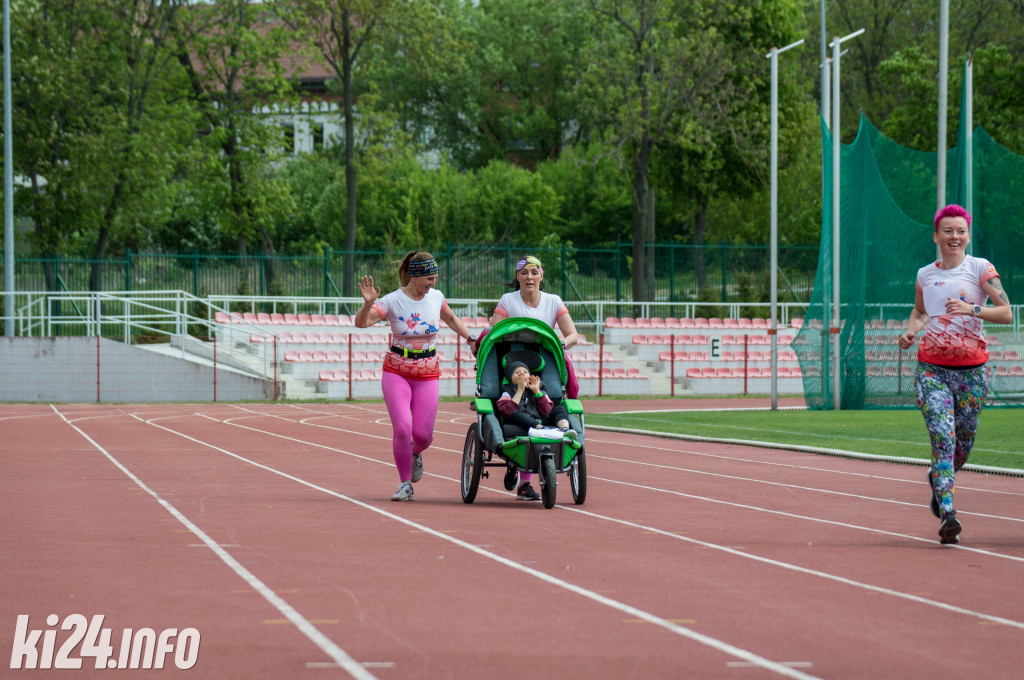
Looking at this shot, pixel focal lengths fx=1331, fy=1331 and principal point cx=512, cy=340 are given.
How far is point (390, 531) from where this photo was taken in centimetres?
913

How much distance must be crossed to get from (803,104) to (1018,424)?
34.0m

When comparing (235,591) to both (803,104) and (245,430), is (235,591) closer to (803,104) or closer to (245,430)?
(245,430)

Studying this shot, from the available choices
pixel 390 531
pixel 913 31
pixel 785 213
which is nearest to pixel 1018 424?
pixel 390 531

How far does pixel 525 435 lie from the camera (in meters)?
10.5

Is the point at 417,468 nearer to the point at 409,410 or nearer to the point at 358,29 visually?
the point at 409,410

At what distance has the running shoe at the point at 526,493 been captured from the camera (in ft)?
36.3

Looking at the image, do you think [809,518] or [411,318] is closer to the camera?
[809,518]

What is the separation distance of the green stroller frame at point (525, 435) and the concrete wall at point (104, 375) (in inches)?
856

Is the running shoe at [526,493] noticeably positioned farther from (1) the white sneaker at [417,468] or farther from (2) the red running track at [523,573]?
(1) the white sneaker at [417,468]

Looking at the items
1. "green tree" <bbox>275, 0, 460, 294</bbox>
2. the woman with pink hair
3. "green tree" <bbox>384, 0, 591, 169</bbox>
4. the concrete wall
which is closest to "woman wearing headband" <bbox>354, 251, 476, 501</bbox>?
the woman with pink hair

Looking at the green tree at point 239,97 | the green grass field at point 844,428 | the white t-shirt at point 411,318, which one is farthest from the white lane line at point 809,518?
the green tree at point 239,97

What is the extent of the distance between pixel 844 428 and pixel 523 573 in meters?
13.8

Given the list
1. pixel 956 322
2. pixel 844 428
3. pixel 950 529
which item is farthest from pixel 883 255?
pixel 950 529

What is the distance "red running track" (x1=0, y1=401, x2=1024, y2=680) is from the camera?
5.50 metres
